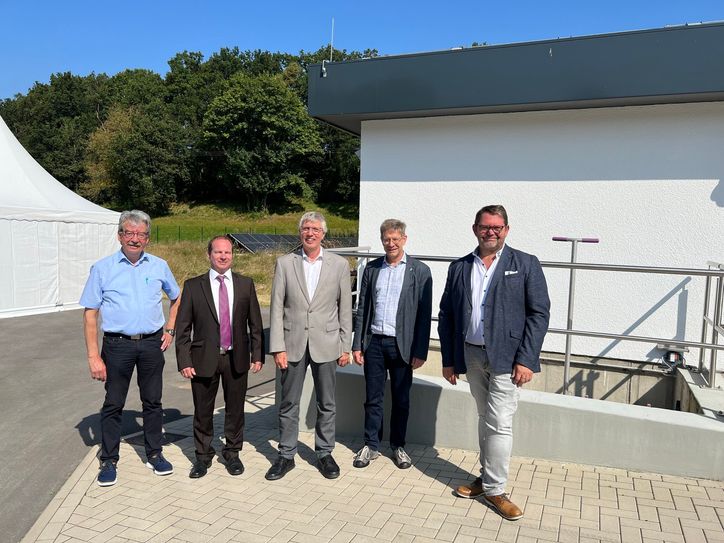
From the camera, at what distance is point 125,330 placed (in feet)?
13.0

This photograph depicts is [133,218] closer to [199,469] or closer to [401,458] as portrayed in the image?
[199,469]

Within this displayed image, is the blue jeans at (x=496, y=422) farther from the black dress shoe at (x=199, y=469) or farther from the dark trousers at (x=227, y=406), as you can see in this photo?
the black dress shoe at (x=199, y=469)

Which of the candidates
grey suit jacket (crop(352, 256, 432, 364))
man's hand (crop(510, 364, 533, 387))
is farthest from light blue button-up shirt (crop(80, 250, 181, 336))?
man's hand (crop(510, 364, 533, 387))

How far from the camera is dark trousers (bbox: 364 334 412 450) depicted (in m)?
4.14

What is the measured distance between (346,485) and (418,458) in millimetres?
718

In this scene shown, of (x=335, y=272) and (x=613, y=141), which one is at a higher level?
(x=613, y=141)

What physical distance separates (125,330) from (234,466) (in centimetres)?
127

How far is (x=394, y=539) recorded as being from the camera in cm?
314

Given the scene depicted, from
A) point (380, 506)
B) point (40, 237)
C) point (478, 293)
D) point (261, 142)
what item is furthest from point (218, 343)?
point (261, 142)

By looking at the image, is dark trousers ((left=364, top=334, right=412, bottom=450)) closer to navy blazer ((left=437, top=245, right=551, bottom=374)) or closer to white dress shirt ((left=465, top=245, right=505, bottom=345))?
white dress shirt ((left=465, top=245, right=505, bottom=345))

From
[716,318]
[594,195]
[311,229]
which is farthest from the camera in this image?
[594,195]

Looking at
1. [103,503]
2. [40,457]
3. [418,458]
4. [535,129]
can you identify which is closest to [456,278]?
[418,458]

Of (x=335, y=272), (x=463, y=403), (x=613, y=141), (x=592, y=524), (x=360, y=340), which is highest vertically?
(x=613, y=141)

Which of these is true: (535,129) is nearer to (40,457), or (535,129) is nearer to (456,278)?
(456,278)
